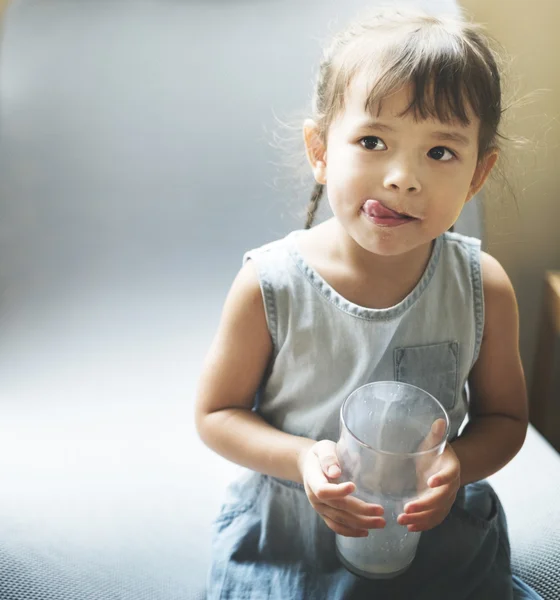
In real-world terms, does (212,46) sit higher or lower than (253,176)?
higher

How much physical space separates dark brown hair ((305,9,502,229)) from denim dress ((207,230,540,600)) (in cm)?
15

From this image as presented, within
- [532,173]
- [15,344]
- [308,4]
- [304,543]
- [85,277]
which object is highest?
[308,4]

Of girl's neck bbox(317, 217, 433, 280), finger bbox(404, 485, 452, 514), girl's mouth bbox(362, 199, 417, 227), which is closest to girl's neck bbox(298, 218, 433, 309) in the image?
girl's neck bbox(317, 217, 433, 280)

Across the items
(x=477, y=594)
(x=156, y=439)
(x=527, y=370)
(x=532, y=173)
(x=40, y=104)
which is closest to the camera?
(x=477, y=594)

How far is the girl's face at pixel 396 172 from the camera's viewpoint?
65 centimetres

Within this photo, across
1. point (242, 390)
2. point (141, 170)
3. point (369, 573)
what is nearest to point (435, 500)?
point (369, 573)

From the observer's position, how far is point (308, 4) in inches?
42.6

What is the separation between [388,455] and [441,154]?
283 millimetres

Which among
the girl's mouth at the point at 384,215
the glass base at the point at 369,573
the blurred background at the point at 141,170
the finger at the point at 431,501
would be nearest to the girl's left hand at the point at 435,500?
the finger at the point at 431,501

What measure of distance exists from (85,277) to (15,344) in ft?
0.46

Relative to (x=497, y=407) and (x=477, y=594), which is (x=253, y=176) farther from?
(x=477, y=594)

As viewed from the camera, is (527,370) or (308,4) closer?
(308,4)

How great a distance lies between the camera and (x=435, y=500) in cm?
63

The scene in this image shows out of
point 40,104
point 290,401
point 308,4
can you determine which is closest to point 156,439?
point 290,401
